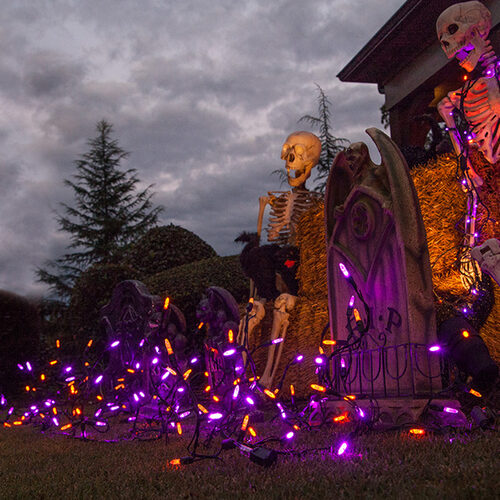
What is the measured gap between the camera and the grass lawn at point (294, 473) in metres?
2.20

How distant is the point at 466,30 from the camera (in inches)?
172

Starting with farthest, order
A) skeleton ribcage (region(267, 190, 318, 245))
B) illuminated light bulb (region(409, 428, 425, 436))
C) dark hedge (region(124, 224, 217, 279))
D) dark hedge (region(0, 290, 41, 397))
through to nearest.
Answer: dark hedge (region(124, 224, 217, 279)) < dark hedge (region(0, 290, 41, 397)) < skeleton ribcage (region(267, 190, 318, 245)) < illuminated light bulb (region(409, 428, 425, 436))

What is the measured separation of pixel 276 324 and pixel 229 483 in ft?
10.8

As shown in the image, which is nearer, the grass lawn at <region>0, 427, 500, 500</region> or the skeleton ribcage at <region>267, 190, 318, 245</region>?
the grass lawn at <region>0, 427, 500, 500</region>

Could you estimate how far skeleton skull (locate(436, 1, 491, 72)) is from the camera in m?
4.36

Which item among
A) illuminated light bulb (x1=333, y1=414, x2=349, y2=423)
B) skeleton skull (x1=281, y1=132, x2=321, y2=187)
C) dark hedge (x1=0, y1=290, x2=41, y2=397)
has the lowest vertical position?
illuminated light bulb (x1=333, y1=414, x2=349, y2=423)

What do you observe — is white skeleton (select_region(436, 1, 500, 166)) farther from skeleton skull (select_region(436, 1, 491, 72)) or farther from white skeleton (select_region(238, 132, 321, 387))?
white skeleton (select_region(238, 132, 321, 387))

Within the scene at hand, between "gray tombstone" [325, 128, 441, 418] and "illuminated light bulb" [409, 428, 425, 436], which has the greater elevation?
"gray tombstone" [325, 128, 441, 418]

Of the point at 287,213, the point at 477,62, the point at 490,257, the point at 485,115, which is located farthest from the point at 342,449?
the point at 287,213

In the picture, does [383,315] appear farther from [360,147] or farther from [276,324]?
[276,324]

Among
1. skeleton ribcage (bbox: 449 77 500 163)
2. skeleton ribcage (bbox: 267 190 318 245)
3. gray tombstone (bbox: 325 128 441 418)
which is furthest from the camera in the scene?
skeleton ribcage (bbox: 267 190 318 245)

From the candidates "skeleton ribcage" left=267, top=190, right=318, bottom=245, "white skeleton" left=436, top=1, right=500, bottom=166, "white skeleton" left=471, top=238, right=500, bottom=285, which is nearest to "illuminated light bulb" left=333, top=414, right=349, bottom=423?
"white skeleton" left=471, top=238, right=500, bottom=285

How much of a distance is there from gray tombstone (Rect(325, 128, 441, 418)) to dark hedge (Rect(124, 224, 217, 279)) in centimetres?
808

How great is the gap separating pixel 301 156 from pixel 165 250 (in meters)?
6.25
